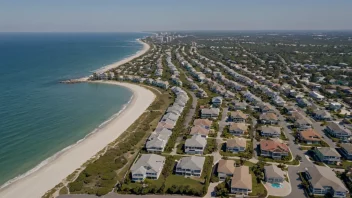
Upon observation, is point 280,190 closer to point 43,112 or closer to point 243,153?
point 243,153

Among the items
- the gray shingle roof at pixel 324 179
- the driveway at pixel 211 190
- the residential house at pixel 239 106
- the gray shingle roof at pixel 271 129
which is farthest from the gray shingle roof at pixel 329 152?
the residential house at pixel 239 106

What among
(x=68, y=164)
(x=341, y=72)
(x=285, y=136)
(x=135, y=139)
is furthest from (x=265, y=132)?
(x=341, y=72)

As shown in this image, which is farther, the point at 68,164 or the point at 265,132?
the point at 265,132

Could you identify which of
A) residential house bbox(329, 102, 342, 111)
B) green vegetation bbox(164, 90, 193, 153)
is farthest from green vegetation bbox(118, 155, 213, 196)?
residential house bbox(329, 102, 342, 111)

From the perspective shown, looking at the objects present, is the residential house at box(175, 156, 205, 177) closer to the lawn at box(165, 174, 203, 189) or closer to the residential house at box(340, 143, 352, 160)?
the lawn at box(165, 174, 203, 189)

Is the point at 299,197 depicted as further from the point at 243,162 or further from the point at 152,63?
the point at 152,63

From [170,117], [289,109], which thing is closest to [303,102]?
[289,109]

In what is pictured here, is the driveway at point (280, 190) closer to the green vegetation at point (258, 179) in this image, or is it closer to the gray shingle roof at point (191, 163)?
the green vegetation at point (258, 179)
